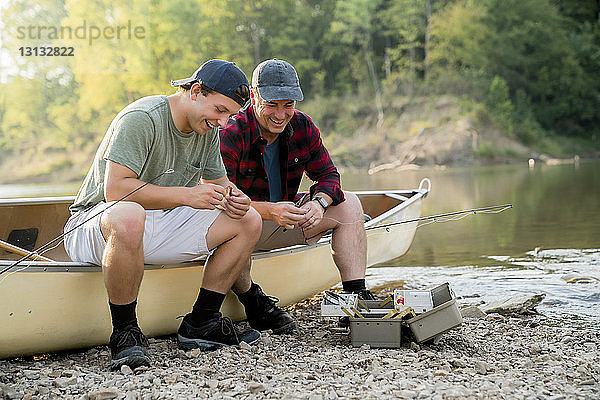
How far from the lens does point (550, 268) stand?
6055 mm

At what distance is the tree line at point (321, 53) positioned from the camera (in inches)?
1455

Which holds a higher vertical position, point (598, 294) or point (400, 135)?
point (400, 135)

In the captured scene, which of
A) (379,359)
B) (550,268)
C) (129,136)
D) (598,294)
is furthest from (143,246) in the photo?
(550,268)

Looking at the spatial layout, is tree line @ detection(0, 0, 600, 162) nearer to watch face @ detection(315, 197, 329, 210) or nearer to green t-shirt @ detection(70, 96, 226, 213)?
watch face @ detection(315, 197, 329, 210)

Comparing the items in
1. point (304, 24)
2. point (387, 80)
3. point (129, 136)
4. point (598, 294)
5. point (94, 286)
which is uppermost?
point (304, 24)

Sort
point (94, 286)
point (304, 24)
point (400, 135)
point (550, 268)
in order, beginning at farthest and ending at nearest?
point (304, 24) < point (400, 135) < point (550, 268) < point (94, 286)

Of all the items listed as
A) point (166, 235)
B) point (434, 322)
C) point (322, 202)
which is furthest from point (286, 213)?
point (434, 322)

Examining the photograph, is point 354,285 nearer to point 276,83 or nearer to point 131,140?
point 276,83

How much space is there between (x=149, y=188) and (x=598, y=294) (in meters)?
3.41

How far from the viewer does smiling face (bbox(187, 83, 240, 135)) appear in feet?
10.4

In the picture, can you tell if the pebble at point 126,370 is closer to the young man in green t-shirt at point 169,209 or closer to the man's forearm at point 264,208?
the young man in green t-shirt at point 169,209

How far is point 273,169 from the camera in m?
4.08

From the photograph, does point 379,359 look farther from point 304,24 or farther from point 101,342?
point 304,24

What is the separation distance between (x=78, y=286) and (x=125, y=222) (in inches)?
22.3
